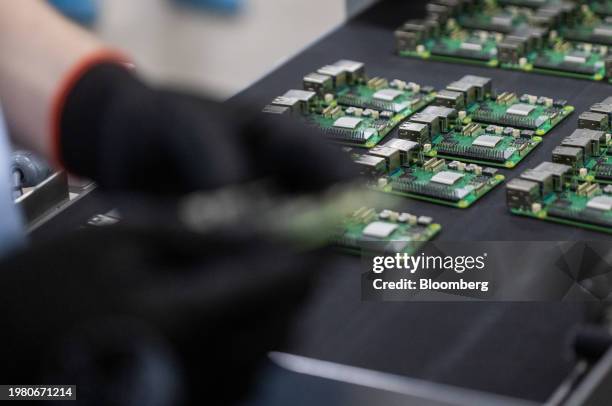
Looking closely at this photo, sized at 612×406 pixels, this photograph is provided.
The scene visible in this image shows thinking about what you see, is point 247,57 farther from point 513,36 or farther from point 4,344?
point 4,344

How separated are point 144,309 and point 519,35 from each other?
2407 millimetres

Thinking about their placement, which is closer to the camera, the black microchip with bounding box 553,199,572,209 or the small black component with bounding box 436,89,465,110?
the black microchip with bounding box 553,199,572,209

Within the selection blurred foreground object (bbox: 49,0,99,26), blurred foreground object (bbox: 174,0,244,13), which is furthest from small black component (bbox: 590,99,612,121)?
blurred foreground object (bbox: 174,0,244,13)

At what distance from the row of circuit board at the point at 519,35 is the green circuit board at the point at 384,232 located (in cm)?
95

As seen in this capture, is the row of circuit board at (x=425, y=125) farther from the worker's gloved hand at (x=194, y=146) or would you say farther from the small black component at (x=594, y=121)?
the worker's gloved hand at (x=194, y=146)

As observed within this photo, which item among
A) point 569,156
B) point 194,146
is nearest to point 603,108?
point 569,156

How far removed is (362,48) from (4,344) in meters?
2.38

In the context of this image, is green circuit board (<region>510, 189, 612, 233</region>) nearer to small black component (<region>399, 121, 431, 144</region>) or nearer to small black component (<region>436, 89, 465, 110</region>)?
small black component (<region>399, 121, 431, 144</region>)

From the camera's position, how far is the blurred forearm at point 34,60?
1613 millimetres

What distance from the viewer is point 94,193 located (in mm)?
2666

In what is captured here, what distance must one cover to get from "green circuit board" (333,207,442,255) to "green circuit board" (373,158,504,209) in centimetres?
11

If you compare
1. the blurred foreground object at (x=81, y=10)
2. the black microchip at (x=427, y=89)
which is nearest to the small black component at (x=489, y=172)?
the black microchip at (x=427, y=89)

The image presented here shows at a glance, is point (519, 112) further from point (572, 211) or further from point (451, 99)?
point (572, 211)

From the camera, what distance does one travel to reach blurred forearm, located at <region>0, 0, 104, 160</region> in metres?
1.61
